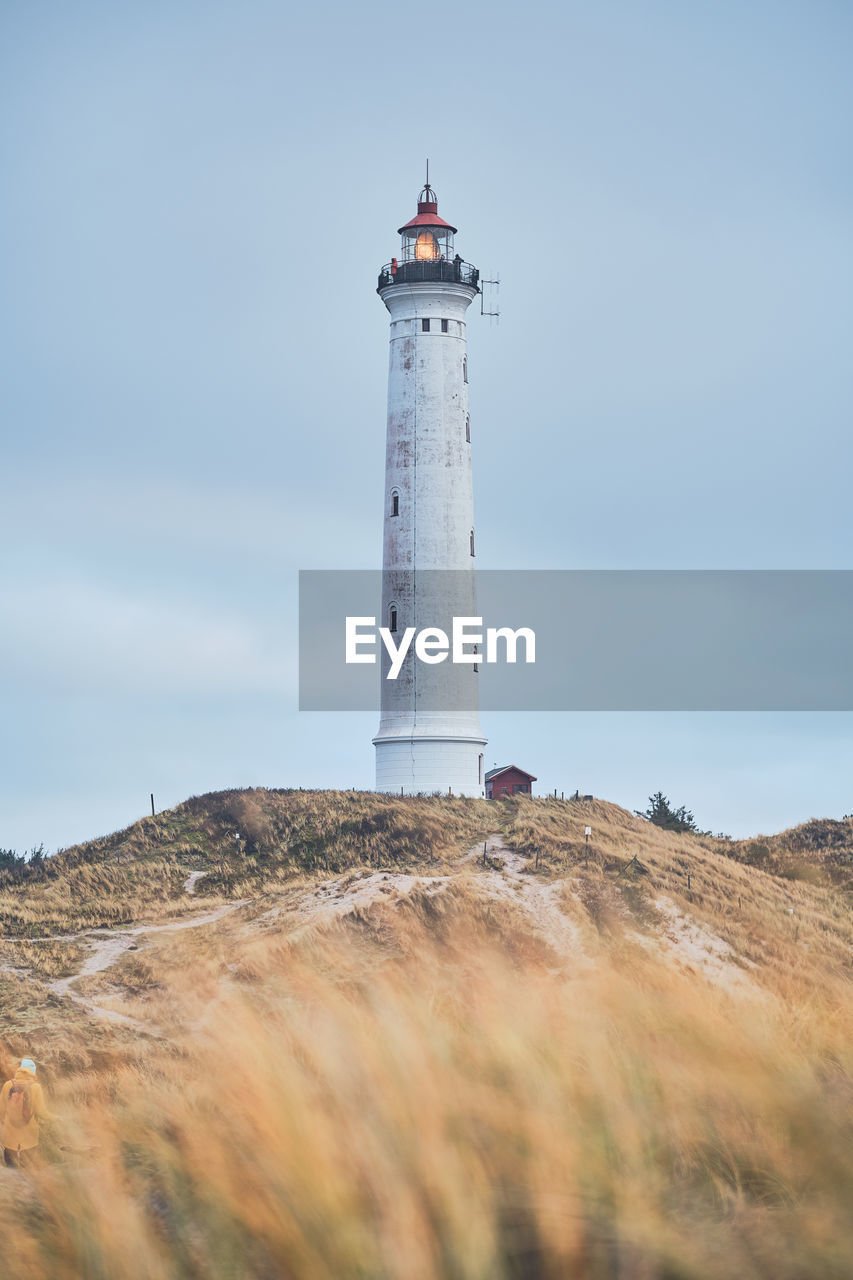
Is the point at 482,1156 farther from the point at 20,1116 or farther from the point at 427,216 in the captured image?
the point at 427,216

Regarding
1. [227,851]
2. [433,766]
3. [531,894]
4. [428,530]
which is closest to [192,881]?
Answer: [227,851]

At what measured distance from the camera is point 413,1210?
4.14 metres

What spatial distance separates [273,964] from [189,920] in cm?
910

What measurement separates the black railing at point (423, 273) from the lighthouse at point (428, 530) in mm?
34

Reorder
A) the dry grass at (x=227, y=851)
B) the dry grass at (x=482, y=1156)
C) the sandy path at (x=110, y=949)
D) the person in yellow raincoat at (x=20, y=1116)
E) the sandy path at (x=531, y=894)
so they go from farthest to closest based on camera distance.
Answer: the dry grass at (x=227, y=851)
the sandy path at (x=531, y=894)
the sandy path at (x=110, y=949)
the person in yellow raincoat at (x=20, y=1116)
the dry grass at (x=482, y=1156)

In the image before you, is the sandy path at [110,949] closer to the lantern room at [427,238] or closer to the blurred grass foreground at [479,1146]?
the blurred grass foreground at [479,1146]

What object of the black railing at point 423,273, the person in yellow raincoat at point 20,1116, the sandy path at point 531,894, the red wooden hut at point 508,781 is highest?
the black railing at point 423,273

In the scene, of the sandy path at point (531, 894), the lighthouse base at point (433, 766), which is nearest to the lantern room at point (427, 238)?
the lighthouse base at point (433, 766)

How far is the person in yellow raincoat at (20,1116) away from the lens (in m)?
8.29

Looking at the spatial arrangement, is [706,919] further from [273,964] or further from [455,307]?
[455,307]

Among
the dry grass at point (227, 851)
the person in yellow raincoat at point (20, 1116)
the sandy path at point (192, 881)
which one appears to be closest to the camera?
the person in yellow raincoat at point (20, 1116)

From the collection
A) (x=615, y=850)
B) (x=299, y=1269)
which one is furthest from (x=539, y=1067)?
(x=615, y=850)

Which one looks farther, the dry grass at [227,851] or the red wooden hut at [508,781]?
the red wooden hut at [508,781]

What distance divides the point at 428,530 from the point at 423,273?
28.6 feet
